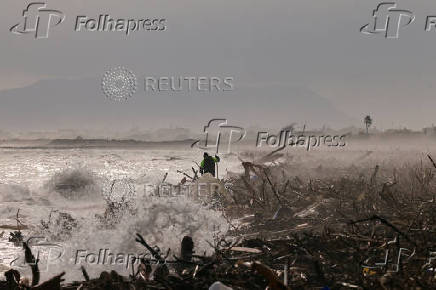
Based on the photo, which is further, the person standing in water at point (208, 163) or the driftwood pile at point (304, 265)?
the person standing in water at point (208, 163)

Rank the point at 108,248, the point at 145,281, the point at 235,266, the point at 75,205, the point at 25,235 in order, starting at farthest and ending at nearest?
the point at 75,205, the point at 25,235, the point at 108,248, the point at 235,266, the point at 145,281

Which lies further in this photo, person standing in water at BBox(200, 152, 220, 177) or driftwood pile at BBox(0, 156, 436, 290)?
person standing in water at BBox(200, 152, 220, 177)

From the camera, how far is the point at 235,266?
5.43m

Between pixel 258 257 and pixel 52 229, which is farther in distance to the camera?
pixel 52 229

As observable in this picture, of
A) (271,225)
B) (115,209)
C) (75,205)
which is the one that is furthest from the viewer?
(75,205)

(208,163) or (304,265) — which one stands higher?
(208,163)

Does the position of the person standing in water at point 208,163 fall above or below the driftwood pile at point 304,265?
above

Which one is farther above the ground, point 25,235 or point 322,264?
point 322,264

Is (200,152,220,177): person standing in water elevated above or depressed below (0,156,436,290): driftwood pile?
above

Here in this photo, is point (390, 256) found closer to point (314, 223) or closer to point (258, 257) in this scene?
point (258, 257)

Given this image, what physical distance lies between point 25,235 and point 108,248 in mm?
5386

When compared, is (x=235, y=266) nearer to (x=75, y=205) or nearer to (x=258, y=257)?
(x=258, y=257)

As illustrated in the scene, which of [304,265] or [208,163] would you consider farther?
[208,163]

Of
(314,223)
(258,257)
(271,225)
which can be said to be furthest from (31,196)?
(258,257)
